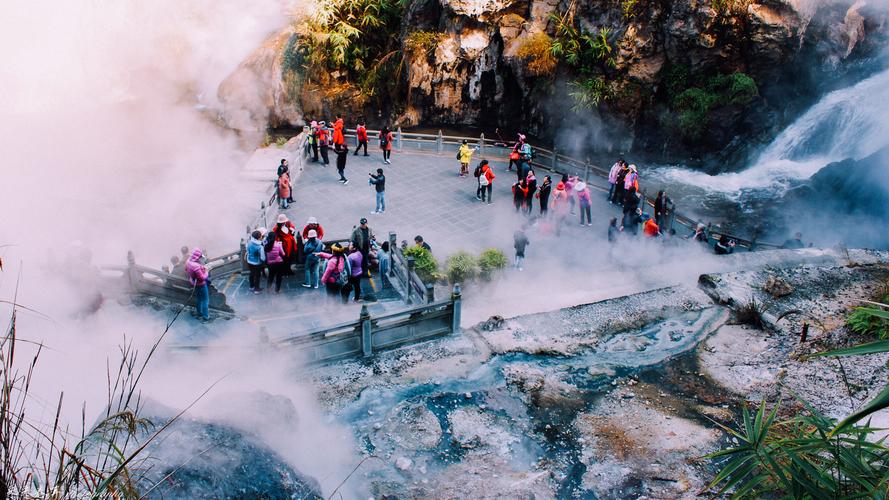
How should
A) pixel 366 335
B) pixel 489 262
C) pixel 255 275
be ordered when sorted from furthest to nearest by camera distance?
pixel 489 262 → pixel 255 275 → pixel 366 335

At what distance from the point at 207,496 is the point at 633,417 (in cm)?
534

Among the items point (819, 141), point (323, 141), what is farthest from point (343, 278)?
point (819, 141)

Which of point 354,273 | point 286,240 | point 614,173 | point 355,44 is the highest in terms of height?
point 355,44

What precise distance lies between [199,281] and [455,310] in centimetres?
427

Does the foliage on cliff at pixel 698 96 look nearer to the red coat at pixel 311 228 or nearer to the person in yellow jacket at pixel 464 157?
the person in yellow jacket at pixel 464 157

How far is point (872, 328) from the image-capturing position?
1006 centimetres

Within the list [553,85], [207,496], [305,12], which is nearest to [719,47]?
[553,85]

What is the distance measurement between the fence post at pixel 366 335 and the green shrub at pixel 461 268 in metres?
4.48

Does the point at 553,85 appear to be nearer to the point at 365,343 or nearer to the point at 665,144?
the point at 665,144

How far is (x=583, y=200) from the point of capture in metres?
18.0

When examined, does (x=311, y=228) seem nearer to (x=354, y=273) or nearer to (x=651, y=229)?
(x=354, y=273)

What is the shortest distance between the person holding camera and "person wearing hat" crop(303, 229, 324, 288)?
3325 millimetres

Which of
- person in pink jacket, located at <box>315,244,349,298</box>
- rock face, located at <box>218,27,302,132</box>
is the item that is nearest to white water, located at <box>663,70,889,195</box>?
person in pink jacket, located at <box>315,244,349,298</box>

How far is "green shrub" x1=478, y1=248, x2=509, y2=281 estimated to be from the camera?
1533 cm
